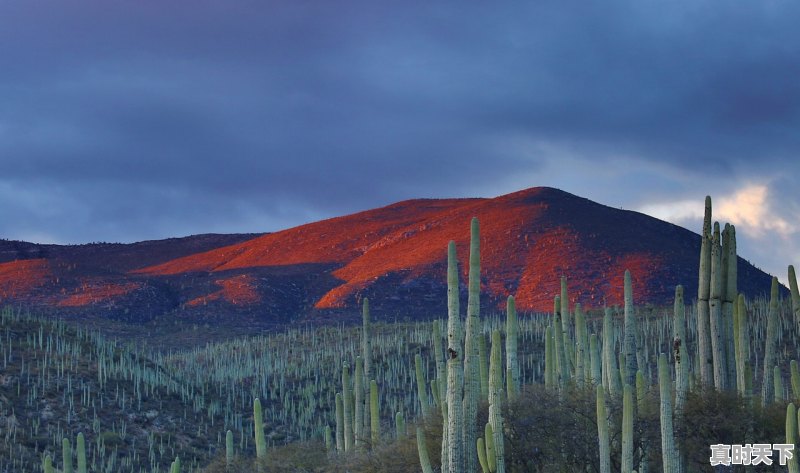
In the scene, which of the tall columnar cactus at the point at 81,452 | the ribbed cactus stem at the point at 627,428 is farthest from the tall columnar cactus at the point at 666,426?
the tall columnar cactus at the point at 81,452

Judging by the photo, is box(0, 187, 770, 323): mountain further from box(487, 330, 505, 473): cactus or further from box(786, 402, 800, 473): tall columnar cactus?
box(786, 402, 800, 473): tall columnar cactus

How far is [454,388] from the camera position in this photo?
19328 millimetres

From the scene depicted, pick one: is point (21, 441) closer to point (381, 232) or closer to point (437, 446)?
point (437, 446)

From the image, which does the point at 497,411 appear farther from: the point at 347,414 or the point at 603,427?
the point at 347,414

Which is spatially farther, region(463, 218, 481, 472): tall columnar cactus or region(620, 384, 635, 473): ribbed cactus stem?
region(463, 218, 481, 472): tall columnar cactus

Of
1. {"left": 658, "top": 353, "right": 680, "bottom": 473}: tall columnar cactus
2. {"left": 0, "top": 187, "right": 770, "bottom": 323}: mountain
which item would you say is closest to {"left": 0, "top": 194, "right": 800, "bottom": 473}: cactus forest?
{"left": 658, "top": 353, "right": 680, "bottom": 473}: tall columnar cactus

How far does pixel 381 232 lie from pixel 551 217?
62.2ft

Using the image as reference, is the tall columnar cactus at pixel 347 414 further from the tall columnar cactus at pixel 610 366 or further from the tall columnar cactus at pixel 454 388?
the tall columnar cactus at pixel 454 388

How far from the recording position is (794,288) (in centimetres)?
2486

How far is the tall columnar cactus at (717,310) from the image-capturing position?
2262cm

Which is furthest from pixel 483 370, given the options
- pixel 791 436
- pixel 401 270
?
pixel 401 270

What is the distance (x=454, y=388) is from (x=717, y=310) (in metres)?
6.85

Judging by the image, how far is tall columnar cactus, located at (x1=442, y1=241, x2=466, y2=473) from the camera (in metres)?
19.3

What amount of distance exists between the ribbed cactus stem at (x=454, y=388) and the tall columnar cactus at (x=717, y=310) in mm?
6253
